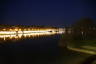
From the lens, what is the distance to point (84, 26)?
27.0 metres

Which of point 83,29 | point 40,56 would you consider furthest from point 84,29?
point 40,56

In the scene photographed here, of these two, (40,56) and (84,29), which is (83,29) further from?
(40,56)

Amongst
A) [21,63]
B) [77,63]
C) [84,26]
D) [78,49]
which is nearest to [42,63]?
[21,63]

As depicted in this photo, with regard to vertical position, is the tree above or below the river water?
above

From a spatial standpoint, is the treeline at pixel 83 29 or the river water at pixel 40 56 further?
the treeline at pixel 83 29

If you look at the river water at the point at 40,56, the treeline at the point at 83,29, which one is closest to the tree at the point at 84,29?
the treeline at the point at 83,29

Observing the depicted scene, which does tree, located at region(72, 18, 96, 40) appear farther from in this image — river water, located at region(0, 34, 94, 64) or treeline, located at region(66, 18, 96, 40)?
river water, located at region(0, 34, 94, 64)

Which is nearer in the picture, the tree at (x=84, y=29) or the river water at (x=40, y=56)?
the river water at (x=40, y=56)

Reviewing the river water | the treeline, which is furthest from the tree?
the river water

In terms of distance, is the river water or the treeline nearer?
the river water

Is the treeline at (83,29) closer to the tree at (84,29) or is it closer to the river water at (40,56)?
the tree at (84,29)

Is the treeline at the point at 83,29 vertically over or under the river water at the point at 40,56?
over

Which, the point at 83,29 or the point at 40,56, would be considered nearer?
the point at 40,56

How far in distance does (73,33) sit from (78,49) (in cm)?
551
